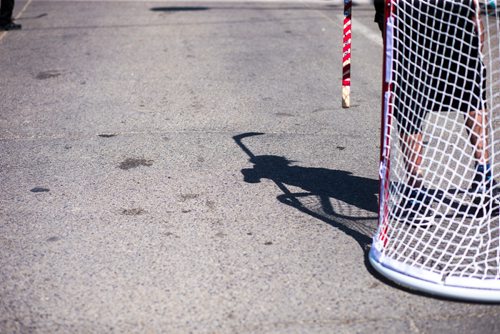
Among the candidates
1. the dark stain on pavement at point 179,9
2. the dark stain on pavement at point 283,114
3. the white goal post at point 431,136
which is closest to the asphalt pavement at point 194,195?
the dark stain on pavement at point 283,114

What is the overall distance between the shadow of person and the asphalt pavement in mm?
15

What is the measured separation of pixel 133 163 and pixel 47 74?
3587mm

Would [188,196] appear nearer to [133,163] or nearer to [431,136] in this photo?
[133,163]

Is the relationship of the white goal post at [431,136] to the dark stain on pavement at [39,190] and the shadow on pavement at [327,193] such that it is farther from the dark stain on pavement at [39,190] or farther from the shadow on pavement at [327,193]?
the dark stain on pavement at [39,190]

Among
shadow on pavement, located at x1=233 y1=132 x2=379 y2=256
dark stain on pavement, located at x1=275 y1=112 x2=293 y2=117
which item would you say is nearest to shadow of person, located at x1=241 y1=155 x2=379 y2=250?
shadow on pavement, located at x1=233 y1=132 x2=379 y2=256

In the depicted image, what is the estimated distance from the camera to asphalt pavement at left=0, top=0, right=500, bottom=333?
349 centimetres

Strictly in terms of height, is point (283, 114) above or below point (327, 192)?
below

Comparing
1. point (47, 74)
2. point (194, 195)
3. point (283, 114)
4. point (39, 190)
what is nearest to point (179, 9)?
point (47, 74)

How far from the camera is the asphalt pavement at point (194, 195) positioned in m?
3.49

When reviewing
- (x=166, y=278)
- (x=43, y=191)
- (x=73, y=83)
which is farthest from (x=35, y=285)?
(x=73, y=83)

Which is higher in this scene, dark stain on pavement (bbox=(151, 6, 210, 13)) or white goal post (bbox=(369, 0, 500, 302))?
white goal post (bbox=(369, 0, 500, 302))

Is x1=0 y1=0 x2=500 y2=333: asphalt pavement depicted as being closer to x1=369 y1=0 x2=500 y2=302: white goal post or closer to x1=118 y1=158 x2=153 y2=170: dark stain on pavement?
x1=118 y1=158 x2=153 y2=170: dark stain on pavement

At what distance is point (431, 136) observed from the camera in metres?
4.55

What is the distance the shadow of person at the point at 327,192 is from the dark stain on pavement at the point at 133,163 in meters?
0.77
